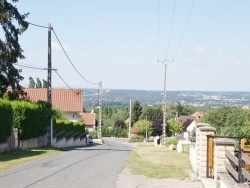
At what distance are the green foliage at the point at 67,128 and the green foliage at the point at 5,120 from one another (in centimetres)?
1300

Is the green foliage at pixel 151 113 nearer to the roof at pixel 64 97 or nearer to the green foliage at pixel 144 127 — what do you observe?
the green foliage at pixel 144 127

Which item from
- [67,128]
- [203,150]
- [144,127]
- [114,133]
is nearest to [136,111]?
[114,133]

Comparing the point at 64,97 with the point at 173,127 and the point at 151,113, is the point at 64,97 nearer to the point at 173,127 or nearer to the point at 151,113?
the point at 173,127

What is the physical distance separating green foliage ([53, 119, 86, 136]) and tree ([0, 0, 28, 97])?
26.9ft

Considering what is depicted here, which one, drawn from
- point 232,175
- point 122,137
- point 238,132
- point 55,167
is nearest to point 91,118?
point 122,137

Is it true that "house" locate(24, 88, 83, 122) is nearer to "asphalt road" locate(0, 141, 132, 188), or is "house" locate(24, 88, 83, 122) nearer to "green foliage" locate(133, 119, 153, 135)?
"green foliage" locate(133, 119, 153, 135)

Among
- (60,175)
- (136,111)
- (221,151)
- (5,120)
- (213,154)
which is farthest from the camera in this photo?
(136,111)

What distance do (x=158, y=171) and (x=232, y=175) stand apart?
6.52 meters

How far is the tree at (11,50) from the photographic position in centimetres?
3150

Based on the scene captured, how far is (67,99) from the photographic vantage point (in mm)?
80438

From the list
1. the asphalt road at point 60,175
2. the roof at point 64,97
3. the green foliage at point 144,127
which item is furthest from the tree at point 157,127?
the asphalt road at point 60,175

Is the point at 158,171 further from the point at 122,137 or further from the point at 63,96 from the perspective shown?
the point at 122,137

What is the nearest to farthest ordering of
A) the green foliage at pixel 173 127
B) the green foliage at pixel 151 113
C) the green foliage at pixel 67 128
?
the green foliage at pixel 67 128 → the green foliage at pixel 173 127 → the green foliage at pixel 151 113

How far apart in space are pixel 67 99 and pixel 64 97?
0.84 m
